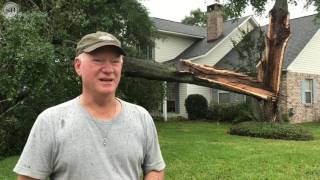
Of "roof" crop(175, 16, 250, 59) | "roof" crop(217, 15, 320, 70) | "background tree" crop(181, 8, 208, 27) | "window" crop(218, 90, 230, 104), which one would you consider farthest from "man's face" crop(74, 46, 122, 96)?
"background tree" crop(181, 8, 208, 27)

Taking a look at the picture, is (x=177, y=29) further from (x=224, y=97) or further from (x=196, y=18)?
(x=196, y=18)

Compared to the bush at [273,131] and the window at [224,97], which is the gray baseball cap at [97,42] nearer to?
the bush at [273,131]

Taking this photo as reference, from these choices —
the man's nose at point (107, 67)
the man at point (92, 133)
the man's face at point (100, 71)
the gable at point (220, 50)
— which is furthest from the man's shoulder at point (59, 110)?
the gable at point (220, 50)

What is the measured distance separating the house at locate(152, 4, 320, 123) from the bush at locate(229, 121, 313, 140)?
761cm

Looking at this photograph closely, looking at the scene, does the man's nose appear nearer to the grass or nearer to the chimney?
the grass

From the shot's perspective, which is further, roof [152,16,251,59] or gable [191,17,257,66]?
roof [152,16,251,59]

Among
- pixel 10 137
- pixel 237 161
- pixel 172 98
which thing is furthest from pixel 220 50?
pixel 237 161

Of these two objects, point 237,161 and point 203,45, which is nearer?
point 237,161

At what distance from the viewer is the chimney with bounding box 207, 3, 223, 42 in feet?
94.6

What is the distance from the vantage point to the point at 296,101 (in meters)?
25.2

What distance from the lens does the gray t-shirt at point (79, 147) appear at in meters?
2.33

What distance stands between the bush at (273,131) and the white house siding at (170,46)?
1205cm

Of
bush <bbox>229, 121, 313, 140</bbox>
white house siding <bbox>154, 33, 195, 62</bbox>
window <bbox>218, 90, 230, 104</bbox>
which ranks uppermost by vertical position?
white house siding <bbox>154, 33, 195, 62</bbox>

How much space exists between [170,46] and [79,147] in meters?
27.1
